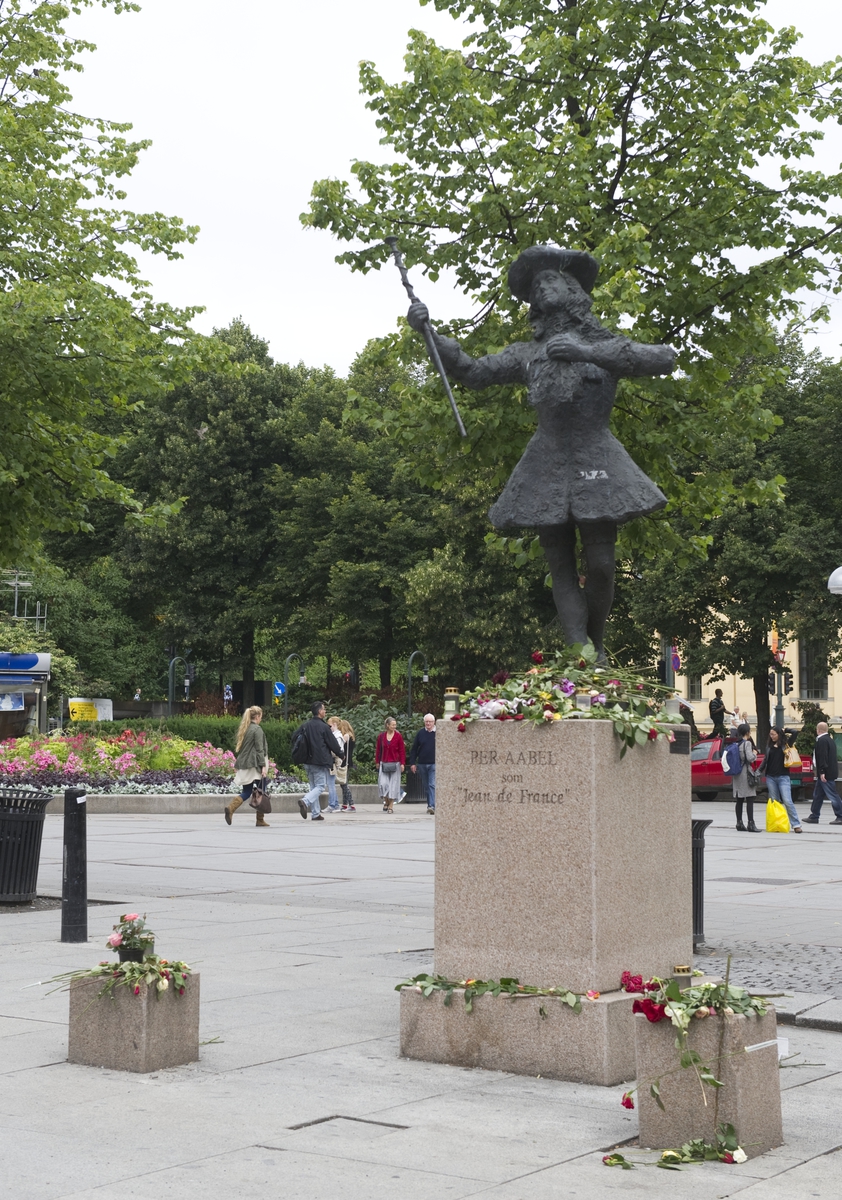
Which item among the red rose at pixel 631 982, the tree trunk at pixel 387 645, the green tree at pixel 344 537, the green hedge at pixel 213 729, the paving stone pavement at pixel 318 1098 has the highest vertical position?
the green tree at pixel 344 537

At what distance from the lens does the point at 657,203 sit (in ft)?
40.3

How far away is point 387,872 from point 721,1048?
11.0 m

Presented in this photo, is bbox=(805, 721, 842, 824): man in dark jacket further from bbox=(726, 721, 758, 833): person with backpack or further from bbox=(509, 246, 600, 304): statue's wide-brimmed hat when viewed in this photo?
bbox=(509, 246, 600, 304): statue's wide-brimmed hat

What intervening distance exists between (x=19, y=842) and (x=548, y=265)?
7.01m

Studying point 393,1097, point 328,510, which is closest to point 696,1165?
point 393,1097

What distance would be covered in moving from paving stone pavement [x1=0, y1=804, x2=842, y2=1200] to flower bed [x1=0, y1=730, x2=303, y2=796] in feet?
51.3

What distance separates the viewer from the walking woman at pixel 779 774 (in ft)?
78.7

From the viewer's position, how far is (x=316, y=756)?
2473cm

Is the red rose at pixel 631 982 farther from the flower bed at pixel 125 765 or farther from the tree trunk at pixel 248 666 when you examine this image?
Answer: the tree trunk at pixel 248 666

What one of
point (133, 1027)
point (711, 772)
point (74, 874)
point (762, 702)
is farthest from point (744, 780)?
point (762, 702)

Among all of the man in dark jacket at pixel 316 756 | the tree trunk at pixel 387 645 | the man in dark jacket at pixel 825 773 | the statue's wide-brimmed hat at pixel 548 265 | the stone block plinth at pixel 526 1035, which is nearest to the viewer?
→ the stone block plinth at pixel 526 1035

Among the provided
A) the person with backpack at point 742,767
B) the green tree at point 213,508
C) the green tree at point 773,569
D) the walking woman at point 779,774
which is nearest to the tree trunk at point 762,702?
the green tree at point 773,569

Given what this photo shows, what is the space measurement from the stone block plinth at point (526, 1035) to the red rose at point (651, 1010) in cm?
99

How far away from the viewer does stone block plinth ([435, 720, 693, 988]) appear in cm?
629
